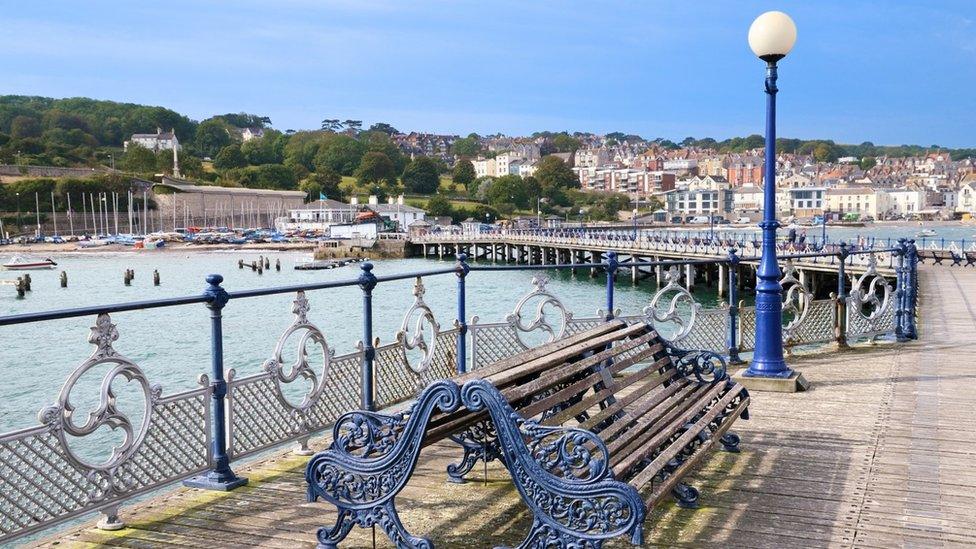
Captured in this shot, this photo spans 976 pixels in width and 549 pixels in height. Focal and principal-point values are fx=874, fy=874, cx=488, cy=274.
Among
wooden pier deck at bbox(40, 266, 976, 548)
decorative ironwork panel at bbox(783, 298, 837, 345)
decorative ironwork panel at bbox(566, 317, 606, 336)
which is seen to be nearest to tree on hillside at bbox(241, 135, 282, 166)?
decorative ironwork panel at bbox(783, 298, 837, 345)

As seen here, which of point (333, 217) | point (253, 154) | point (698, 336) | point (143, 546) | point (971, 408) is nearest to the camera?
point (143, 546)

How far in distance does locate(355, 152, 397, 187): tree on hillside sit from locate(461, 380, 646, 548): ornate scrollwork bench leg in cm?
17454

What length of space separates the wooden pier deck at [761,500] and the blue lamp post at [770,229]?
0.86 m

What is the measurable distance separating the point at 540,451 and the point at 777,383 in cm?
497

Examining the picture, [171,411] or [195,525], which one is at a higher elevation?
[171,411]

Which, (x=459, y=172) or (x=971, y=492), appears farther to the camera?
(x=459, y=172)

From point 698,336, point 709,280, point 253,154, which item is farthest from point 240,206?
point 698,336

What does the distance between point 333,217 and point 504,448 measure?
447 ft

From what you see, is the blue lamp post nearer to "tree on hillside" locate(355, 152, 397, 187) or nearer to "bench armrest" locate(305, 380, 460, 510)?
"bench armrest" locate(305, 380, 460, 510)

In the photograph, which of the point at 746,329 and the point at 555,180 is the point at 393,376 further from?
the point at 555,180

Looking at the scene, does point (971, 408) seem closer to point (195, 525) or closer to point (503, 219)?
point (195, 525)

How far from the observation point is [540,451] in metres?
3.50

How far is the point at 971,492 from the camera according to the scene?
498 centimetres

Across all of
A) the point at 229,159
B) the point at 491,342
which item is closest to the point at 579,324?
the point at 491,342
